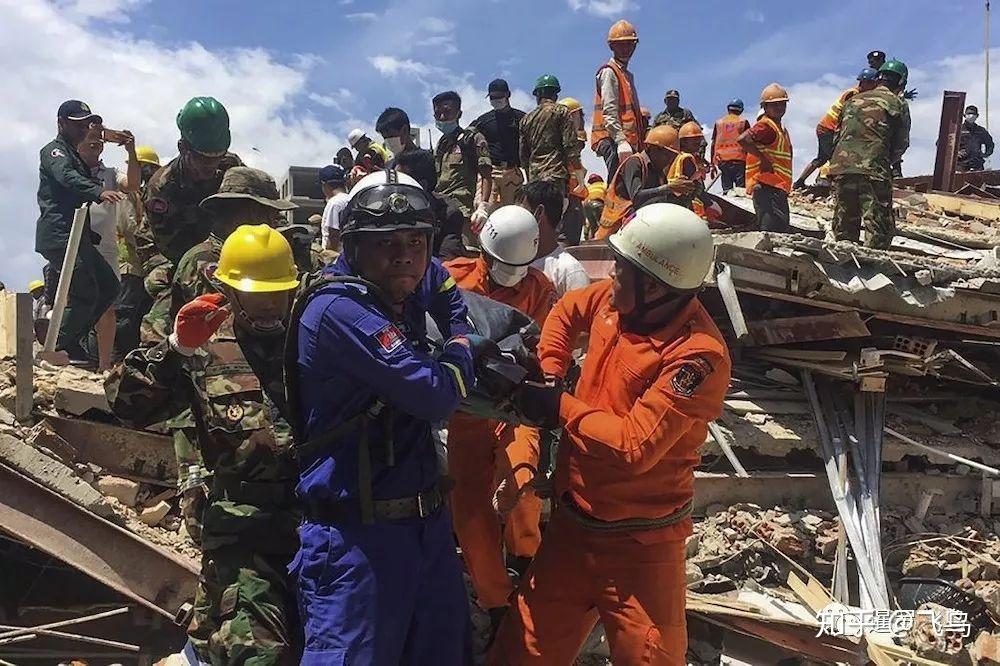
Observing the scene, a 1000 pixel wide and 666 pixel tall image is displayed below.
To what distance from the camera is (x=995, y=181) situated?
45.0ft

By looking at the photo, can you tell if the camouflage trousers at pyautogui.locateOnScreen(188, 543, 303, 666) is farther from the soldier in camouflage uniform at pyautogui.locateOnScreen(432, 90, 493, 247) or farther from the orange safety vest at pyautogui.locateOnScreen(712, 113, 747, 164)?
the orange safety vest at pyautogui.locateOnScreen(712, 113, 747, 164)

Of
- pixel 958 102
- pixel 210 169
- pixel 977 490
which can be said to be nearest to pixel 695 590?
pixel 977 490

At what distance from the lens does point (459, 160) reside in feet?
25.1

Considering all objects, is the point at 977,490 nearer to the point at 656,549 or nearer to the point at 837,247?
the point at 837,247

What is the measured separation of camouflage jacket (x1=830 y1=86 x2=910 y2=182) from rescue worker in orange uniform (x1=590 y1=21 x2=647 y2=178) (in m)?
1.85

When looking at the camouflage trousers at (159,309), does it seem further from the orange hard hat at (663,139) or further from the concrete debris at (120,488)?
the orange hard hat at (663,139)

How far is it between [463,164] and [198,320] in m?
5.08

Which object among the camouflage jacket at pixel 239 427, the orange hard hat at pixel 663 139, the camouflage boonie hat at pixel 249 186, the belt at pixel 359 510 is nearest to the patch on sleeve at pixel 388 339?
the belt at pixel 359 510

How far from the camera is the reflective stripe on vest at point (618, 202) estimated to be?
6598 millimetres

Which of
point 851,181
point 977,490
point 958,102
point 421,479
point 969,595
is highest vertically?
point 958,102

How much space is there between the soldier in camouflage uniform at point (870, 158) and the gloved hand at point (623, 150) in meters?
1.94

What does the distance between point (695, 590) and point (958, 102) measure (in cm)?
1149

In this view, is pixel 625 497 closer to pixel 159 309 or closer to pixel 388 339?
pixel 388 339

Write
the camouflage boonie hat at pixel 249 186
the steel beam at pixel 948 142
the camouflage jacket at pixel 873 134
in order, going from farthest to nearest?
the steel beam at pixel 948 142, the camouflage jacket at pixel 873 134, the camouflage boonie hat at pixel 249 186
